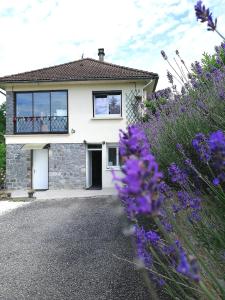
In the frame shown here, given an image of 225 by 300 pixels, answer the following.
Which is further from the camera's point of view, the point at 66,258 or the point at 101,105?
the point at 101,105

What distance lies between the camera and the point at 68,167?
20.2m

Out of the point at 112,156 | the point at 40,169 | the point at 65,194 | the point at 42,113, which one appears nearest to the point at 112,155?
the point at 112,156

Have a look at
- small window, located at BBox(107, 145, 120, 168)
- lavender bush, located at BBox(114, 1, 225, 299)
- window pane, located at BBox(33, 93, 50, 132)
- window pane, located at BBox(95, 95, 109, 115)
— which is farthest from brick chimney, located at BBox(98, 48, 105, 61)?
lavender bush, located at BBox(114, 1, 225, 299)

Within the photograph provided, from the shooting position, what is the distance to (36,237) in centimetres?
884

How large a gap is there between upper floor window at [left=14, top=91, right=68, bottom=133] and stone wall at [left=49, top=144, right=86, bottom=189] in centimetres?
124

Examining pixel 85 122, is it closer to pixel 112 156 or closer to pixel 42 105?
pixel 112 156

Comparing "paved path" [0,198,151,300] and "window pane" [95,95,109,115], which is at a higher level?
"window pane" [95,95,109,115]

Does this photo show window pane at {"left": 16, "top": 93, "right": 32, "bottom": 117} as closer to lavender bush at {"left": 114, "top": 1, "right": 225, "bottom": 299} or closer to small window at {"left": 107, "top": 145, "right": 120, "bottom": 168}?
small window at {"left": 107, "top": 145, "right": 120, "bottom": 168}

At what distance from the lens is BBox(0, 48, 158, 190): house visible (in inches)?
792

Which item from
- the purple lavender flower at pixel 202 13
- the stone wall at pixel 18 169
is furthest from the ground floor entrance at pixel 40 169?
the purple lavender flower at pixel 202 13

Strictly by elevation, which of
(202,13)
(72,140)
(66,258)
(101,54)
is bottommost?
(66,258)

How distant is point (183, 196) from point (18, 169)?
61.8 ft

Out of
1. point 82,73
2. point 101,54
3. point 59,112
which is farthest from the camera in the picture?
point 101,54

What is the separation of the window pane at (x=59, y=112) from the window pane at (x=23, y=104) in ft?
4.58
